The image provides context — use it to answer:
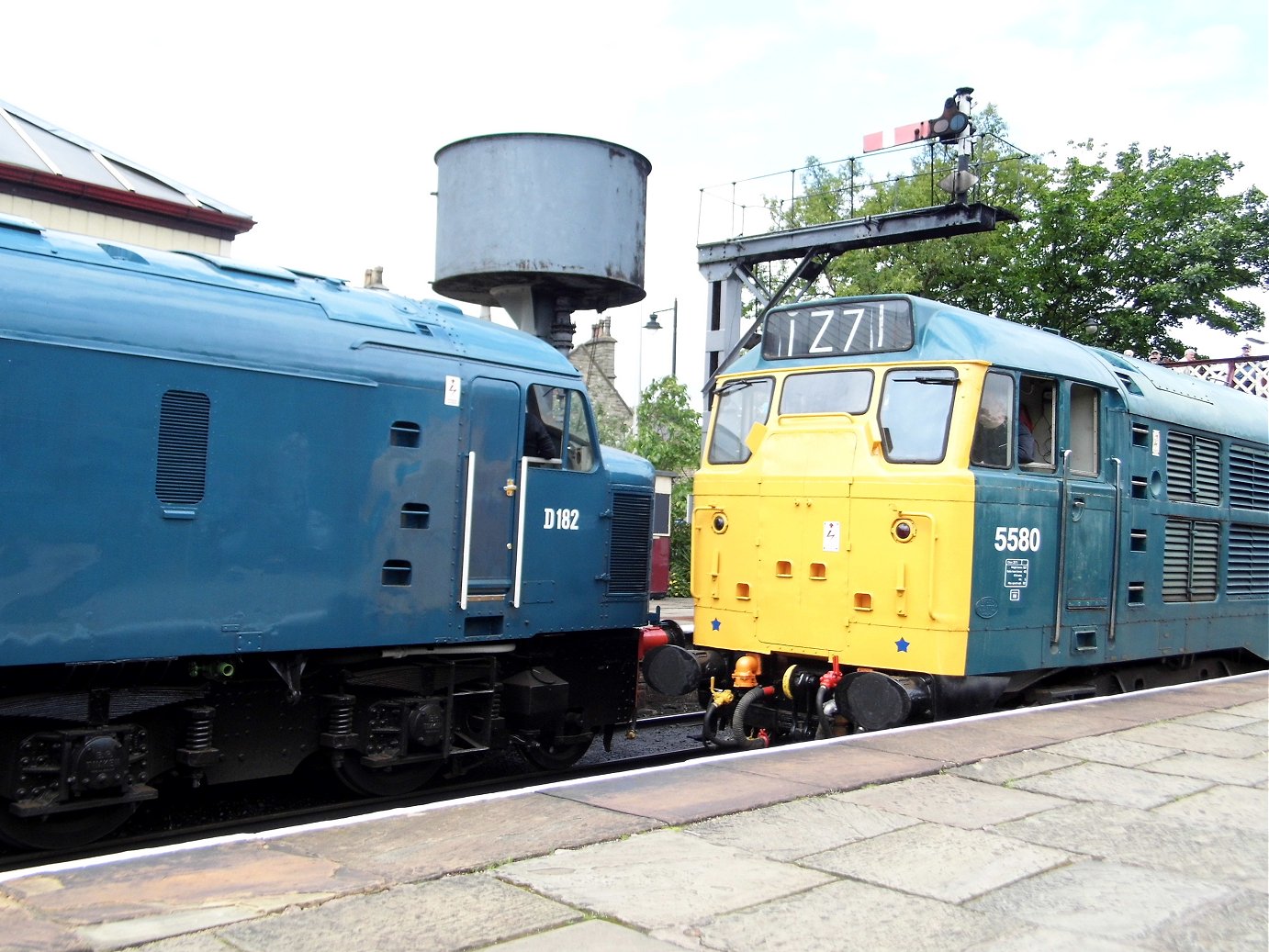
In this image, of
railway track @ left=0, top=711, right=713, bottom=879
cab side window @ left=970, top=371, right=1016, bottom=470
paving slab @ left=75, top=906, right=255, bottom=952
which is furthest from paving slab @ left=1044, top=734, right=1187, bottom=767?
paving slab @ left=75, top=906, right=255, bottom=952

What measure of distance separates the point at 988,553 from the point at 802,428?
66.6 inches

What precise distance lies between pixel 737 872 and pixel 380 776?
13.5 ft

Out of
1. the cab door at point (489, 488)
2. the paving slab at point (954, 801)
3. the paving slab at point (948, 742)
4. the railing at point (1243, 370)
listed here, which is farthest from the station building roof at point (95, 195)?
the railing at point (1243, 370)

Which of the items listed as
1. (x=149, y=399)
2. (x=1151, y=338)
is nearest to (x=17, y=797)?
(x=149, y=399)

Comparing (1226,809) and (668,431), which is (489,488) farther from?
(668,431)

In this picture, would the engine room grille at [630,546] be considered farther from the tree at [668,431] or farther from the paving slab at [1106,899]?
the tree at [668,431]

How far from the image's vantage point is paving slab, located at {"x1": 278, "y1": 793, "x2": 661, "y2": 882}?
4.23 meters

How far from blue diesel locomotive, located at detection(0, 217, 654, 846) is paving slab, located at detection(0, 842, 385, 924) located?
196 centimetres

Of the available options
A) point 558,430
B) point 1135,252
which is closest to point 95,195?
point 558,430

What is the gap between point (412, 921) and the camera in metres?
3.64

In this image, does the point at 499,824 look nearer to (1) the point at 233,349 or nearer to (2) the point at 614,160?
(1) the point at 233,349

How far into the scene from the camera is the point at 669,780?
18.9 feet

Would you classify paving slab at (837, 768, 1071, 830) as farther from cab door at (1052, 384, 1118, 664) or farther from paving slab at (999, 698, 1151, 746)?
cab door at (1052, 384, 1118, 664)

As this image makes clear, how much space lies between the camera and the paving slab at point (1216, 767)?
6195mm
